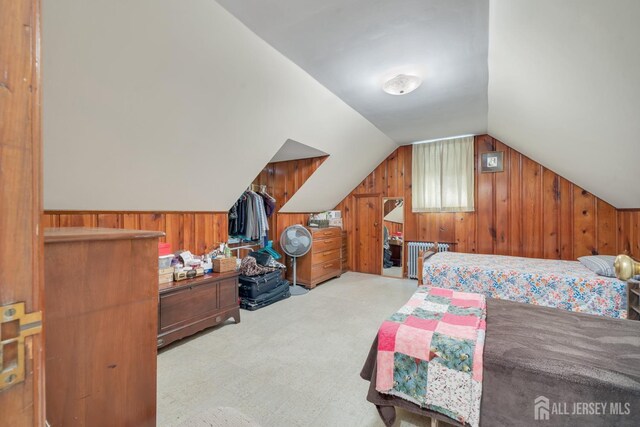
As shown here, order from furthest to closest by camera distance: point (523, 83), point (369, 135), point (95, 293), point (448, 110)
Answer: point (369, 135), point (448, 110), point (523, 83), point (95, 293)

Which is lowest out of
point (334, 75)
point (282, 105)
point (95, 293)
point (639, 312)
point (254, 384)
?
point (254, 384)

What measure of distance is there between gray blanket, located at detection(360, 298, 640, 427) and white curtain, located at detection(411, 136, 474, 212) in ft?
10.5

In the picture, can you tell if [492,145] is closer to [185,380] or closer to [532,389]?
[532,389]

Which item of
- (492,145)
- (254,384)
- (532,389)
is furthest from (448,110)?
(254,384)

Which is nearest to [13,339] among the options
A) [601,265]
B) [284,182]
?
[284,182]

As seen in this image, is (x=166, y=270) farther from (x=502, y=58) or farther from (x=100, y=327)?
→ (x=502, y=58)

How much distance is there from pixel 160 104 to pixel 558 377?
2.86 metres

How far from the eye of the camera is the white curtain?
15.1 feet

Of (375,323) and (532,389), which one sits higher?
(532,389)

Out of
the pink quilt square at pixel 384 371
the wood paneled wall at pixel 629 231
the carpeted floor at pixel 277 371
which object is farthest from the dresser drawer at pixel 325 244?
the wood paneled wall at pixel 629 231

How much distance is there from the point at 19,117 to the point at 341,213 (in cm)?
549

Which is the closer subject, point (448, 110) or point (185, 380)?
point (185, 380)

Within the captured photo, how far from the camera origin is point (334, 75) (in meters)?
2.60

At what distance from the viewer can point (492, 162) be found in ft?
14.7
